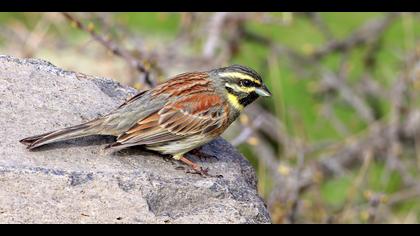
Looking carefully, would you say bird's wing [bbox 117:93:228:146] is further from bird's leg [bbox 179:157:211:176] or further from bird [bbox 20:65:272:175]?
bird's leg [bbox 179:157:211:176]

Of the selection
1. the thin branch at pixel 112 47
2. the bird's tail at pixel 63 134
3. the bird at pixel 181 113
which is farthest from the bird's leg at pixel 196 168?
the thin branch at pixel 112 47

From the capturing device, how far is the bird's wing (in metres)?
6.62

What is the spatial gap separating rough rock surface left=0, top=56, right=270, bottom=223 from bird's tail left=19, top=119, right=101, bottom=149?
0.07 m

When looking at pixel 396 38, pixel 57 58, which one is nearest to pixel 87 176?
pixel 57 58

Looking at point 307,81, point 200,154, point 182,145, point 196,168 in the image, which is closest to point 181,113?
point 182,145

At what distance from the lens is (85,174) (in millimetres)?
5910

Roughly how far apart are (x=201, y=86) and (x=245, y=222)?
1443 millimetres

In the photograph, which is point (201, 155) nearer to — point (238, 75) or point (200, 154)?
point (200, 154)

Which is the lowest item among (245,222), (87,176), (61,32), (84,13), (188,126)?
(245,222)

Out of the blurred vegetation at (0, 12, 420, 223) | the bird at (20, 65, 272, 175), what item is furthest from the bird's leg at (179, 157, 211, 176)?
the blurred vegetation at (0, 12, 420, 223)

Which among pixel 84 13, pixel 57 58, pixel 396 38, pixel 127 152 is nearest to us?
pixel 127 152

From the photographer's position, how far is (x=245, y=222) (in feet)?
19.5
